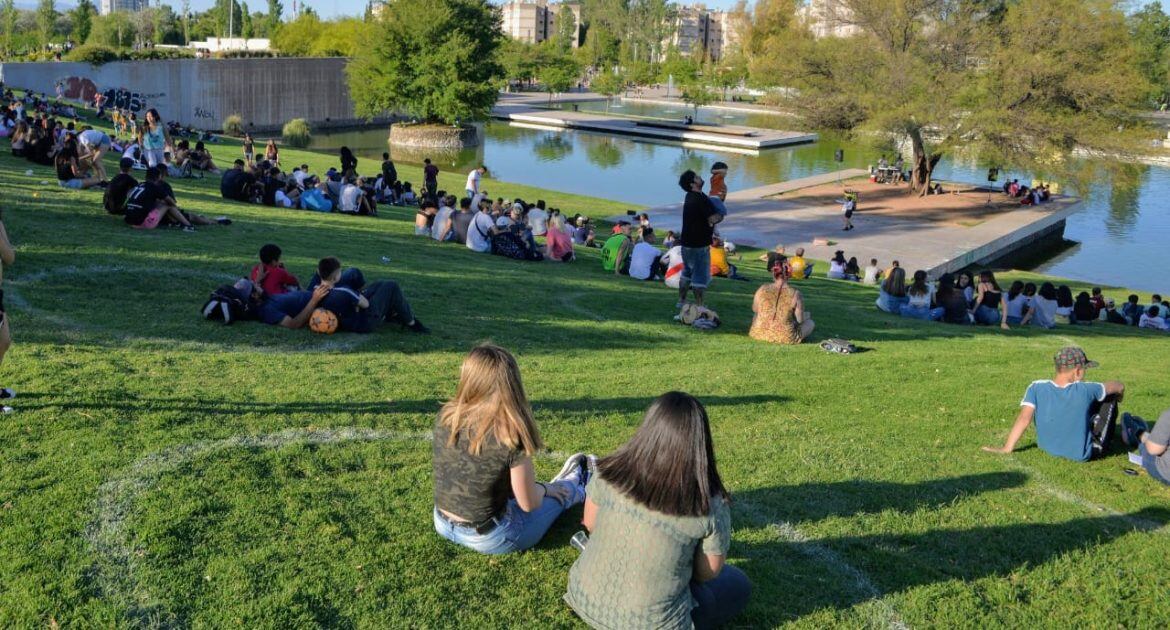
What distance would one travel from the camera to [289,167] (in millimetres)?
31656

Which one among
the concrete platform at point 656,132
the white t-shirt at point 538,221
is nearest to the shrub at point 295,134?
the concrete platform at point 656,132

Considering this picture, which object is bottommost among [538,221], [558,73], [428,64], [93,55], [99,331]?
[99,331]

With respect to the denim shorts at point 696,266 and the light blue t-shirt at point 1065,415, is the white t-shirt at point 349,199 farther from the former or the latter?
the light blue t-shirt at point 1065,415

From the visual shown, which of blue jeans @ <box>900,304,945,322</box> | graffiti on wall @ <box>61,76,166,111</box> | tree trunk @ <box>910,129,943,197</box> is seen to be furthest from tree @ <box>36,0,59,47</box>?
blue jeans @ <box>900,304,945,322</box>

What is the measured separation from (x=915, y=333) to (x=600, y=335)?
587cm

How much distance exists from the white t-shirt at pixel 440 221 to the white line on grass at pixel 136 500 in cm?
1057

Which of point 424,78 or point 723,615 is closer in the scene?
point 723,615

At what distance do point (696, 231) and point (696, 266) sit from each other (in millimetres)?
640

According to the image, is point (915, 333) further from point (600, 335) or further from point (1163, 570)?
point (1163, 570)

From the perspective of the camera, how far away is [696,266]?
12.5 meters

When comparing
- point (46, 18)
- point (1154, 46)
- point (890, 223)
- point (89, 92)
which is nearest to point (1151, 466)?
point (890, 223)

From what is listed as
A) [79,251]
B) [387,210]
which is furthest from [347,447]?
[387,210]

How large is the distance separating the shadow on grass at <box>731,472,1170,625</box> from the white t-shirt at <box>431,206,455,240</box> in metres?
11.9

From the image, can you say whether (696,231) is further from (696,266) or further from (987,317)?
(987,317)
